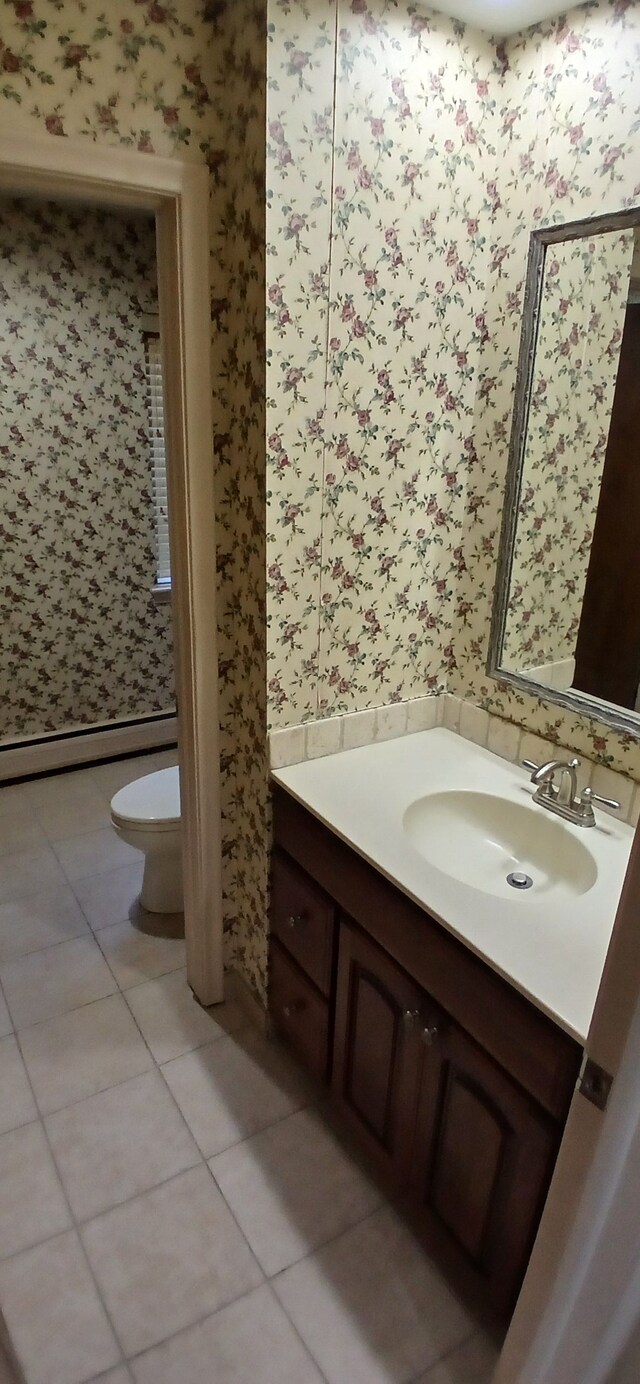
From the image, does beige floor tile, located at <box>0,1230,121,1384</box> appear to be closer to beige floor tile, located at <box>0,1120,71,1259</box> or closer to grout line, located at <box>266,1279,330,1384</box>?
beige floor tile, located at <box>0,1120,71,1259</box>

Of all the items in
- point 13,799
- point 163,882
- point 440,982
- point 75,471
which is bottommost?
point 13,799

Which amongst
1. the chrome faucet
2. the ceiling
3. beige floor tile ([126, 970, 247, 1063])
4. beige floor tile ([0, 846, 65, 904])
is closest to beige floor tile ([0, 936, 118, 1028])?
beige floor tile ([126, 970, 247, 1063])

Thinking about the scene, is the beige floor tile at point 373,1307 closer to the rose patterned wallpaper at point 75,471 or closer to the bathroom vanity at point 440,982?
the bathroom vanity at point 440,982

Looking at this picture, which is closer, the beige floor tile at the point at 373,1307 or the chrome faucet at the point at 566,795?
the beige floor tile at the point at 373,1307

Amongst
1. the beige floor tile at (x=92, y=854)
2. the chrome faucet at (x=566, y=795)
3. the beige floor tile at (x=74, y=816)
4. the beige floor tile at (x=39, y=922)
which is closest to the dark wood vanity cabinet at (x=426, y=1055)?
the chrome faucet at (x=566, y=795)

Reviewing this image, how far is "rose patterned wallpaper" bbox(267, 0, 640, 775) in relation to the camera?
134 centimetres

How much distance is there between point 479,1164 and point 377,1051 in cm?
30

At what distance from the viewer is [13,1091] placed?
1844mm

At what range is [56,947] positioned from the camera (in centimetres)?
232

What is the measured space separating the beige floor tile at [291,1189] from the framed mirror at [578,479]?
1.14 m

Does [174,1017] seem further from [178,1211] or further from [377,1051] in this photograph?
[377,1051]

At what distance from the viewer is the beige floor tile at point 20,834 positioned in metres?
2.82

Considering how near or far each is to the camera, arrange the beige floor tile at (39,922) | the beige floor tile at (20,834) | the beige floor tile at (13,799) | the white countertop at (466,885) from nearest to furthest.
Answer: the white countertop at (466,885), the beige floor tile at (39,922), the beige floor tile at (20,834), the beige floor tile at (13,799)

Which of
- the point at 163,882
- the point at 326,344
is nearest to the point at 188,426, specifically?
the point at 326,344
